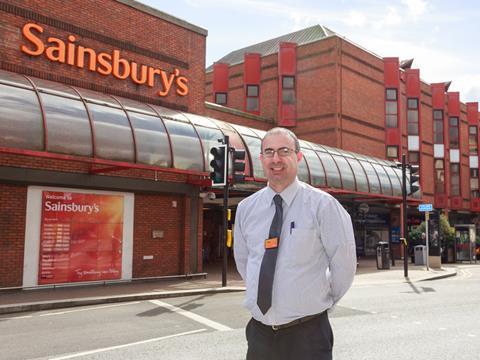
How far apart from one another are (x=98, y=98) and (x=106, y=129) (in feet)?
4.14

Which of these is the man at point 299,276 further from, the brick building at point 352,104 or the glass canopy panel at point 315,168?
the brick building at point 352,104

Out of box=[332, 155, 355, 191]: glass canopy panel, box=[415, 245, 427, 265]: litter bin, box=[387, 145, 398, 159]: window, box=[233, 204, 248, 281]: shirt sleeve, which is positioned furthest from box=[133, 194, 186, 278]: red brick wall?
box=[387, 145, 398, 159]: window

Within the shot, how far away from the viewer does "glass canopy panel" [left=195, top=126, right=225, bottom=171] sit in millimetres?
16062

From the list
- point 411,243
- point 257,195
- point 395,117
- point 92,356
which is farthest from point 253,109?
point 257,195

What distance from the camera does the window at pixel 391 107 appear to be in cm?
3225

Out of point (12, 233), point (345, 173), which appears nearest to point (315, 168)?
point (345, 173)

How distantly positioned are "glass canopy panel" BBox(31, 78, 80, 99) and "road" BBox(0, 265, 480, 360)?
5.82 meters

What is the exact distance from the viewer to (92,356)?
6199 mm

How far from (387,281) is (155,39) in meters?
11.5

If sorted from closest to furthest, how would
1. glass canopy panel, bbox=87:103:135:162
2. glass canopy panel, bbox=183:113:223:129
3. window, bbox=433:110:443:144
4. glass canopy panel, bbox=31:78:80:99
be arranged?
glass canopy panel, bbox=31:78:80:99 < glass canopy panel, bbox=87:103:135:162 < glass canopy panel, bbox=183:113:223:129 < window, bbox=433:110:443:144

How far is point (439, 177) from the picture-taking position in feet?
121

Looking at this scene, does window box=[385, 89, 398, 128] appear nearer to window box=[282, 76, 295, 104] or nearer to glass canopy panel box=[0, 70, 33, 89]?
window box=[282, 76, 295, 104]

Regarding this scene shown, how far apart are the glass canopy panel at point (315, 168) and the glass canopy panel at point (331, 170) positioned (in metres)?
0.38

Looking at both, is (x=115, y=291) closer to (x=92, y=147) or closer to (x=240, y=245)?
(x=92, y=147)
